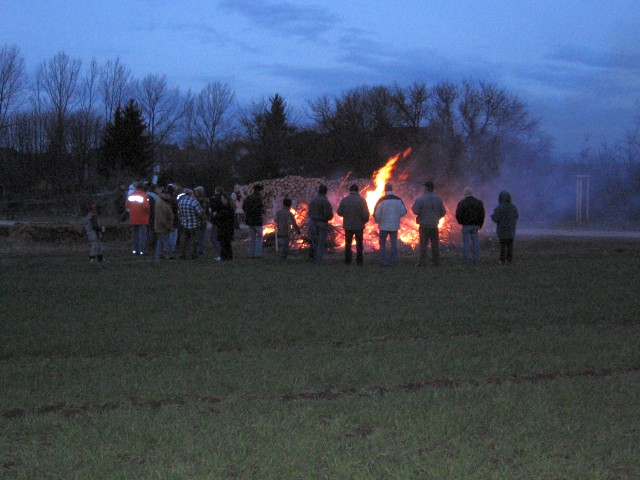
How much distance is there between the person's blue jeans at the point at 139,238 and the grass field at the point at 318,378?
4.80 m

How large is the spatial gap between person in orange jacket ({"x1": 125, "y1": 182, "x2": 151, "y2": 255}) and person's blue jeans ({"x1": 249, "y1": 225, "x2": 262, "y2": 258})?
2504 millimetres

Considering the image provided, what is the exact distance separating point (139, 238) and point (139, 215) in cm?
93

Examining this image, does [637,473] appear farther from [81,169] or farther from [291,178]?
[81,169]

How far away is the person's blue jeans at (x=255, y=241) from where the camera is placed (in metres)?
19.9

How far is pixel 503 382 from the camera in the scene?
761 centimetres

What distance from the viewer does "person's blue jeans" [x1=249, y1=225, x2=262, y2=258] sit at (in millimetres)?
19891

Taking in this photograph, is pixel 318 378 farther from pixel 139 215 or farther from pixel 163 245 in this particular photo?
pixel 139 215

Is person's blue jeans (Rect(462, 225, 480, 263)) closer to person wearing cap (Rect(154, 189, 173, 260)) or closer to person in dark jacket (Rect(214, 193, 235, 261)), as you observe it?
person in dark jacket (Rect(214, 193, 235, 261))

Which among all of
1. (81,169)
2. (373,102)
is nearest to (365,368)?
(373,102)

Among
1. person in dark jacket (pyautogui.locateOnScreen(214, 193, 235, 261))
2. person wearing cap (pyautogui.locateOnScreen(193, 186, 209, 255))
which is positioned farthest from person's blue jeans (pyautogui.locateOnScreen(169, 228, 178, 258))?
person in dark jacket (pyautogui.locateOnScreen(214, 193, 235, 261))

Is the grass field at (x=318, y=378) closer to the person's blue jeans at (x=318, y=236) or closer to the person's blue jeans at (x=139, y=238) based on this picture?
the person's blue jeans at (x=318, y=236)

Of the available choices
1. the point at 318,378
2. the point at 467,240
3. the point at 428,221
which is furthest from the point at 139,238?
the point at 318,378

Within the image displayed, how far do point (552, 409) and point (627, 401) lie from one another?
755mm

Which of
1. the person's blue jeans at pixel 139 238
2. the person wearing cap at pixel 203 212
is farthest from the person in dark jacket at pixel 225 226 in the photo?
the person's blue jeans at pixel 139 238
